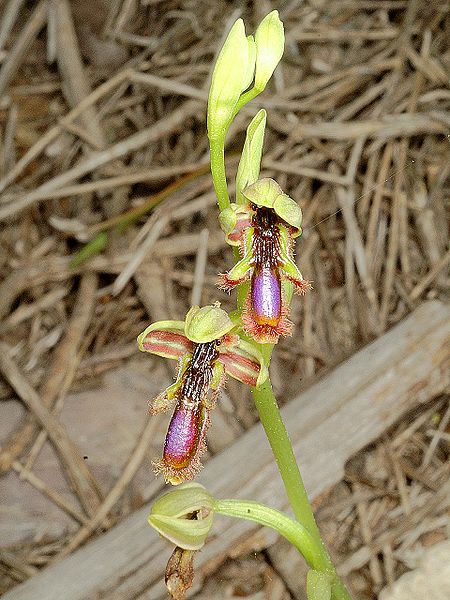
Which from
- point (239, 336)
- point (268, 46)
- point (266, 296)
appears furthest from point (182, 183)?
point (266, 296)

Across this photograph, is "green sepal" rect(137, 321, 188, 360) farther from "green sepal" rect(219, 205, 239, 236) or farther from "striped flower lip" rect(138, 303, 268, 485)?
"green sepal" rect(219, 205, 239, 236)

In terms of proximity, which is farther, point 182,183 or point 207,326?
point 182,183

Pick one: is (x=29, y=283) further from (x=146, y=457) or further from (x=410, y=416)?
(x=410, y=416)

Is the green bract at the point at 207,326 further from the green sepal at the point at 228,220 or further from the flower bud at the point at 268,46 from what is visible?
the flower bud at the point at 268,46

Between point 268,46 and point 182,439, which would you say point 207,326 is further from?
point 268,46

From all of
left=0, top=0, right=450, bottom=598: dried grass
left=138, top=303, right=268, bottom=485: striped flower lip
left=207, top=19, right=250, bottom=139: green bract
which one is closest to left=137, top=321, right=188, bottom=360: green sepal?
left=138, top=303, right=268, bottom=485: striped flower lip

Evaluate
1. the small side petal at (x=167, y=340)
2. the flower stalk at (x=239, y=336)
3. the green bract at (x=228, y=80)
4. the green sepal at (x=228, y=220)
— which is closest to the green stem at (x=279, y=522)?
the flower stalk at (x=239, y=336)
